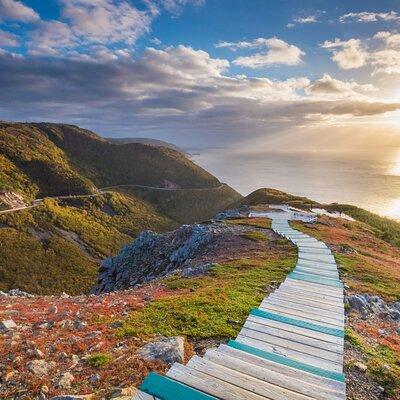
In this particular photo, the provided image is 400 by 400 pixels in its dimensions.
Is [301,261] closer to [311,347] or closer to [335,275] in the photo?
[335,275]

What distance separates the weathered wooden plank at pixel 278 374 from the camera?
8.77 meters

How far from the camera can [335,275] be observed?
21.6 meters

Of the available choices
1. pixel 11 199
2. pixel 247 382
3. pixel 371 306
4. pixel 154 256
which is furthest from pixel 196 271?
pixel 11 199

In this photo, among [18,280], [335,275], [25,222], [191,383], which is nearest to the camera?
[191,383]

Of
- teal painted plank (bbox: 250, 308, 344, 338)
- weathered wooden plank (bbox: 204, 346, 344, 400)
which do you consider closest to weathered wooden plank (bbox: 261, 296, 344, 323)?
teal painted plank (bbox: 250, 308, 344, 338)

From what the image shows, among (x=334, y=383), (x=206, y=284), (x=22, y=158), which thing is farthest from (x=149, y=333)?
(x=22, y=158)

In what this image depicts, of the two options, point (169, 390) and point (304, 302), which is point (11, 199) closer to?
point (304, 302)

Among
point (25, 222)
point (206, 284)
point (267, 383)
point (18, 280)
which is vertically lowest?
point (18, 280)

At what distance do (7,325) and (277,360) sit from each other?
901 centimetres

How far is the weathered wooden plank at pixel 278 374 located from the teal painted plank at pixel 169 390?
5.89 feet

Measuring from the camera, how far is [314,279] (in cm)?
2055

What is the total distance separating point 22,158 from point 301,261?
17194 centimetres

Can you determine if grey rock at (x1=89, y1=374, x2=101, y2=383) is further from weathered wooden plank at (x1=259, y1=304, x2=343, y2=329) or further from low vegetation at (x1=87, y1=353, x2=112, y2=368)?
weathered wooden plank at (x1=259, y1=304, x2=343, y2=329)

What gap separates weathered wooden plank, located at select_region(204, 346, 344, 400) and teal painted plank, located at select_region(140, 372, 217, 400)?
1.80m
